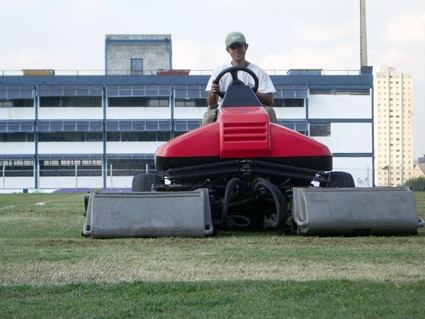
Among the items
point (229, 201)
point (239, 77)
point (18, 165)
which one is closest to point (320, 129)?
point (18, 165)

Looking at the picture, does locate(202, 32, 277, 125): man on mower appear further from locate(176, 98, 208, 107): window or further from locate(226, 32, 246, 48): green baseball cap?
locate(176, 98, 208, 107): window

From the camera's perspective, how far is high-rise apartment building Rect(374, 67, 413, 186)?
4806 inches

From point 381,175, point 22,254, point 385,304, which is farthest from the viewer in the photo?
point 381,175

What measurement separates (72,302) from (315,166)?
447 cm

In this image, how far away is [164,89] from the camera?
6338 centimetres

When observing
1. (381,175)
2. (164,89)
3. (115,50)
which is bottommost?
(381,175)

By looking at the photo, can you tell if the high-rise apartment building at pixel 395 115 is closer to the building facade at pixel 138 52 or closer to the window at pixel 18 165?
the building facade at pixel 138 52

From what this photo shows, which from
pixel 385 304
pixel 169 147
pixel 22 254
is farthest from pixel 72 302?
pixel 169 147

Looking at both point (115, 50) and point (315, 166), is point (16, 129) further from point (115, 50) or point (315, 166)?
point (315, 166)

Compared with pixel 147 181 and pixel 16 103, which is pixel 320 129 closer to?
pixel 16 103

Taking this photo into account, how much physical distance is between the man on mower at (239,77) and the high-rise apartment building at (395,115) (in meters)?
115

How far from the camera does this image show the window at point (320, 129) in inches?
2579

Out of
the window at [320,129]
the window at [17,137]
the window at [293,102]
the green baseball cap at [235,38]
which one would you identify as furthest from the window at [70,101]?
the green baseball cap at [235,38]

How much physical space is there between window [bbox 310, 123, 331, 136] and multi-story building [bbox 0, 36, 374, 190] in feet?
0.30
